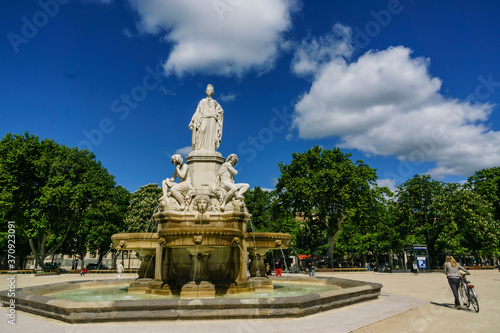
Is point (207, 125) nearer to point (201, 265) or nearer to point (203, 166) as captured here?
point (203, 166)

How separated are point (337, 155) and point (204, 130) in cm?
2864

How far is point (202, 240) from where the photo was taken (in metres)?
9.63

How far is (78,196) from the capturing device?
116 feet

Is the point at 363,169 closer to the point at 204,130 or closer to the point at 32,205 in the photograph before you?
the point at 204,130

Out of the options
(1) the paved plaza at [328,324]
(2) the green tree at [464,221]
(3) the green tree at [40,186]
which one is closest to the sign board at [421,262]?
(2) the green tree at [464,221]

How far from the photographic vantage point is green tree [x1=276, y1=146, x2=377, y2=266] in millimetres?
37406

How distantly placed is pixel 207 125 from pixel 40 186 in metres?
29.2

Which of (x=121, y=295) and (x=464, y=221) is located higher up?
(x=464, y=221)

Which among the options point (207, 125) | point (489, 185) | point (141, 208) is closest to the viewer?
point (207, 125)

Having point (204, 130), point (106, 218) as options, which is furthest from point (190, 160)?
point (106, 218)

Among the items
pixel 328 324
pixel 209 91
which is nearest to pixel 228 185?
pixel 209 91

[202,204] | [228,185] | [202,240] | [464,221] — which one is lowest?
[202,240]

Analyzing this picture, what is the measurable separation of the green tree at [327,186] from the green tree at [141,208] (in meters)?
17.5

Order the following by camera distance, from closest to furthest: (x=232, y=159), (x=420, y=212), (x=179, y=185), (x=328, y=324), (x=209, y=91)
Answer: (x=328, y=324)
(x=179, y=185)
(x=232, y=159)
(x=209, y=91)
(x=420, y=212)
